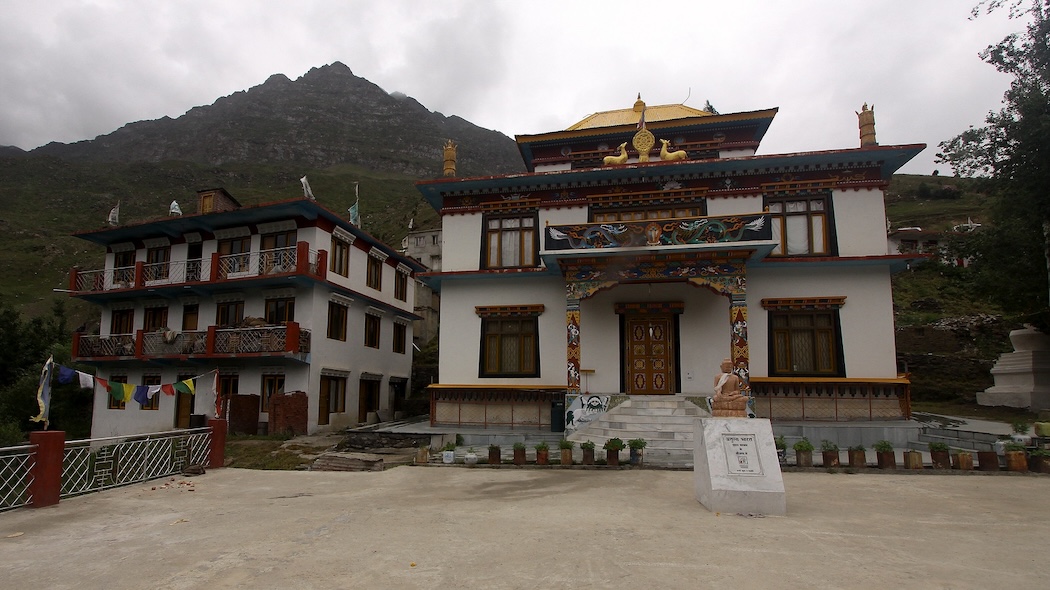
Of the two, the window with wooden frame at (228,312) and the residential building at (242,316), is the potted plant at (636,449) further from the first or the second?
the window with wooden frame at (228,312)

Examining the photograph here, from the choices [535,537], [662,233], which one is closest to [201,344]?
[662,233]

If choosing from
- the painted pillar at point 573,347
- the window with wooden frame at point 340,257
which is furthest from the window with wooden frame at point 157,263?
the painted pillar at point 573,347

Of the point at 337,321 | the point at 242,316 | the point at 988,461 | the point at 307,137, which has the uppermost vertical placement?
the point at 307,137

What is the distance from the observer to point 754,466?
8.44 meters

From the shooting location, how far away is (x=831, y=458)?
1199 cm

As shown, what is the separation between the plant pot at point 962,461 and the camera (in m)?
11.6

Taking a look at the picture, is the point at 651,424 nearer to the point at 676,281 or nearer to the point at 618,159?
the point at 676,281

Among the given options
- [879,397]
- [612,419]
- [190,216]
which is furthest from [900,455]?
[190,216]

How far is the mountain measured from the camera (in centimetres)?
11719

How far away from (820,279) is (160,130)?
502 ft

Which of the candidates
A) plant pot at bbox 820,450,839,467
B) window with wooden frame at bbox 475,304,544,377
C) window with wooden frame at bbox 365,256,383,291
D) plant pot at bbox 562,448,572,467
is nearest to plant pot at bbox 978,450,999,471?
plant pot at bbox 820,450,839,467

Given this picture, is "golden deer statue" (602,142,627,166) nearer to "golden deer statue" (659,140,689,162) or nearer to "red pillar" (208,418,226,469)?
"golden deer statue" (659,140,689,162)

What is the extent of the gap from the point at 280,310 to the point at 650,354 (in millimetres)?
13680

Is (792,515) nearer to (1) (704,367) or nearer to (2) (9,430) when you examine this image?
(1) (704,367)
